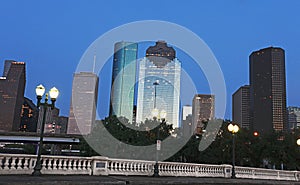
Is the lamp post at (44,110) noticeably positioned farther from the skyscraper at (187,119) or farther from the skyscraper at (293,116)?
the skyscraper at (293,116)

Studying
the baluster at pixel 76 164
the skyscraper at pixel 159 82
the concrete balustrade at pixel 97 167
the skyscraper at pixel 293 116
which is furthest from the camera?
the skyscraper at pixel 293 116

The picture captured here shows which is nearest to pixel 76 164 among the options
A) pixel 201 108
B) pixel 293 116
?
pixel 201 108

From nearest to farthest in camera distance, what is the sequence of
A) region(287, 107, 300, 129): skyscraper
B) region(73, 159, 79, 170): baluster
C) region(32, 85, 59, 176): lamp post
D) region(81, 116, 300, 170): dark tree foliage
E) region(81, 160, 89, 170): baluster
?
region(32, 85, 59, 176): lamp post
region(73, 159, 79, 170): baluster
region(81, 160, 89, 170): baluster
region(81, 116, 300, 170): dark tree foliage
region(287, 107, 300, 129): skyscraper

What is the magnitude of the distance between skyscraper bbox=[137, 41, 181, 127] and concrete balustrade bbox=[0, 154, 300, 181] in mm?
24772

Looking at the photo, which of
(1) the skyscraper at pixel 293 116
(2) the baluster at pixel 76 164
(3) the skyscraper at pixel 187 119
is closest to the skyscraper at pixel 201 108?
(3) the skyscraper at pixel 187 119

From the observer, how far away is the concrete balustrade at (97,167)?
55.8 ft

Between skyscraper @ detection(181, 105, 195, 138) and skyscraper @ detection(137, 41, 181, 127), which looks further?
skyscraper @ detection(181, 105, 195, 138)

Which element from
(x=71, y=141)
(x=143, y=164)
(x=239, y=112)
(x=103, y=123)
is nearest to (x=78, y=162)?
(x=143, y=164)

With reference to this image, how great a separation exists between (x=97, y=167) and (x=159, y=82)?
1199 inches

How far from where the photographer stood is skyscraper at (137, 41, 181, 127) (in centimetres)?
5231

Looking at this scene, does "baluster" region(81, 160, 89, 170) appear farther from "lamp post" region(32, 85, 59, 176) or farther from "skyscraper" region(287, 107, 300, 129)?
"skyscraper" region(287, 107, 300, 129)

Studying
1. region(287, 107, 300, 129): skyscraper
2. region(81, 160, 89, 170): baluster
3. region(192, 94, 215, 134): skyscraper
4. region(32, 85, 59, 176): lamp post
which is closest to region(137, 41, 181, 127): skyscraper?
region(192, 94, 215, 134): skyscraper

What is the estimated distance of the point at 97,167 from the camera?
19406mm

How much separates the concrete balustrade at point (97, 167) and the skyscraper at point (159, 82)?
24.8 m
